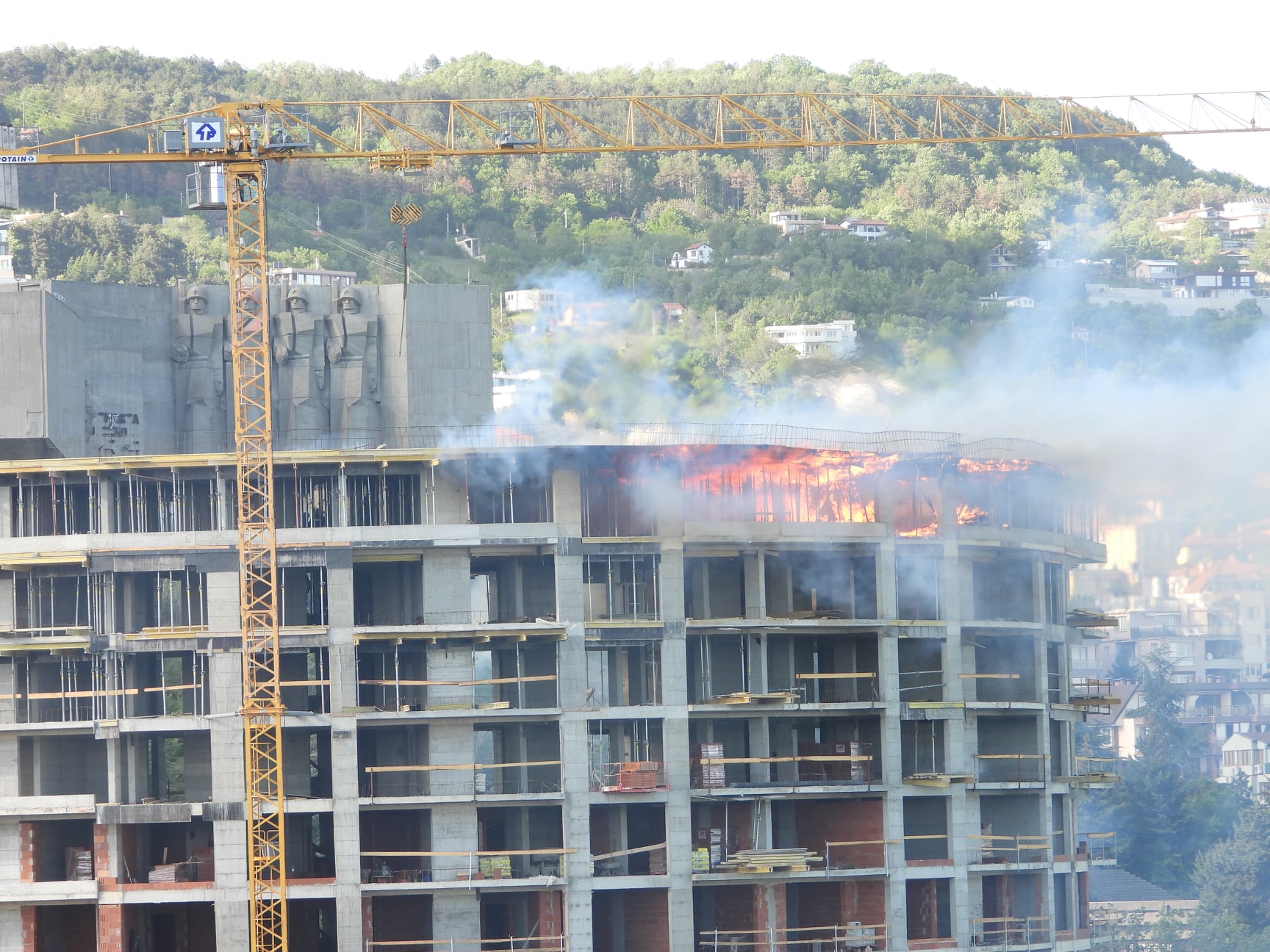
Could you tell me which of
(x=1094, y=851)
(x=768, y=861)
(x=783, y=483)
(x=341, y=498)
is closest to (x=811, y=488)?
(x=783, y=483)

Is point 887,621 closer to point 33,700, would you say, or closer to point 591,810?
point 591,810

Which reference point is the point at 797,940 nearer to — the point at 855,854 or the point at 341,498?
the point at 855,854

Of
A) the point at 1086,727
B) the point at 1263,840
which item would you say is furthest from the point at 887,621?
the point at 1086,727

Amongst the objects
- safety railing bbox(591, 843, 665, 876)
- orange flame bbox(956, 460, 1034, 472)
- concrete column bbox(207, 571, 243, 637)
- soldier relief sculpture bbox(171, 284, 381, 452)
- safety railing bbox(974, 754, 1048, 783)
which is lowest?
safety railing bbox(591, 843, 665, 876)

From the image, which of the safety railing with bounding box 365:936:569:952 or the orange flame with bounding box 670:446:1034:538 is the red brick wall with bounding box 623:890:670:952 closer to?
the safety railing with bounding box 365:936:569:952

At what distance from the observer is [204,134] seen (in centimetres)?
11281

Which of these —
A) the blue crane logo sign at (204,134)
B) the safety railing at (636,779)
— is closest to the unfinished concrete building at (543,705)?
the safety railing at (636,779)

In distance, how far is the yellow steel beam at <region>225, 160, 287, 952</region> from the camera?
100 m

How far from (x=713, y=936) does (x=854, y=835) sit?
26.1ft

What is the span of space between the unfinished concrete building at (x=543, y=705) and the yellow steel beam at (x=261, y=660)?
114cm

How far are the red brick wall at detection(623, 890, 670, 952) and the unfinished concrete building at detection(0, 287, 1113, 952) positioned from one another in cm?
16

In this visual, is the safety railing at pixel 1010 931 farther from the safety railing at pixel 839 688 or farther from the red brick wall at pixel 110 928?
the red brick wall at pixel 110 928

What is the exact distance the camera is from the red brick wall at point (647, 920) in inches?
4060

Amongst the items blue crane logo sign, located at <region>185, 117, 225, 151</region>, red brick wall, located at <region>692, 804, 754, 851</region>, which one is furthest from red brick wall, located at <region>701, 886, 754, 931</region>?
blue crane logo sign, located at <region>185, 117, 225, 151</region>
